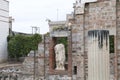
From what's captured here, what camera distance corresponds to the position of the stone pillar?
9.30 meters

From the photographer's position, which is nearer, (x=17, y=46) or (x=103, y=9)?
(x=103, y=9)

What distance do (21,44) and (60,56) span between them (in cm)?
1841

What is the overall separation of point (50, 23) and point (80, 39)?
3115 cm

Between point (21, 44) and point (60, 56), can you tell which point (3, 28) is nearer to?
point (21, 44)

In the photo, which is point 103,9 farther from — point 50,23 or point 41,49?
point 50,23

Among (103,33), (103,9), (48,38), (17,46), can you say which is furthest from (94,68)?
(17,46)

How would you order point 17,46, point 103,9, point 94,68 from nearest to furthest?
1. point 94,68
2. point 103,9
3. point 17,46

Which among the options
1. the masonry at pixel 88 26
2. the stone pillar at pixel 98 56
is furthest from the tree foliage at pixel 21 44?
the stone pillar at pixel 98 56

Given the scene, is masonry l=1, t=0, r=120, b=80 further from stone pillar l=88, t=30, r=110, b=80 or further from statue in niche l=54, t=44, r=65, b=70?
stone pillar l=88, t=30, r=110, b=80

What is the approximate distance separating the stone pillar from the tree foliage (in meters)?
24.2

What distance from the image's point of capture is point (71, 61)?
1555cm

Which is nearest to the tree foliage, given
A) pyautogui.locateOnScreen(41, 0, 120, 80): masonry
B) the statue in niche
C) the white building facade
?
the white building facade

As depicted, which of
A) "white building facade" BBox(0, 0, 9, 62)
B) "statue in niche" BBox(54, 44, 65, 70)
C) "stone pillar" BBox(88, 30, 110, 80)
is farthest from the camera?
"white building facade" BBox(0, 0, 9, 62)

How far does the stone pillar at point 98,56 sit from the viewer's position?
9305 millimetres
